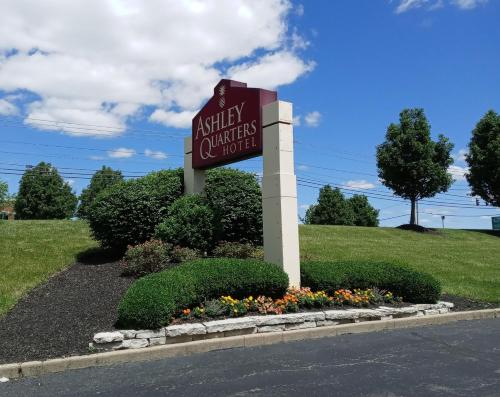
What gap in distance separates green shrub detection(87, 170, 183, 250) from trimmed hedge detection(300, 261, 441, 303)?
3999 mm

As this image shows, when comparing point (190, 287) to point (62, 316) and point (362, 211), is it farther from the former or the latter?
point (362, 211)

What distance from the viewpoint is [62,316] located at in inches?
279

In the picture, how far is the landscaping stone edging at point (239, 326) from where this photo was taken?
591 centimetres

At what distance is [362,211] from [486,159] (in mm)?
29146

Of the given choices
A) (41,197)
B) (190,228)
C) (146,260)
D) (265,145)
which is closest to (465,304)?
(265,145)

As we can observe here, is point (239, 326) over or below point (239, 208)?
below

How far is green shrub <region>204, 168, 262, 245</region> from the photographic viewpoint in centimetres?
1110

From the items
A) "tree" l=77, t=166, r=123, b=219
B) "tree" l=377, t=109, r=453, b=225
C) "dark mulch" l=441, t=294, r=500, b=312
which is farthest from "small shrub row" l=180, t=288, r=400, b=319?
"tree" l=77, t=166, r=123, b=219

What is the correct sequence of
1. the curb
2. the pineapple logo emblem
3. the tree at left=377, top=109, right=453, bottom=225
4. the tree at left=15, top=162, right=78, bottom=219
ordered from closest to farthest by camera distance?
the curb → the pineapple logo emblem → the tree at left=377, top=109, right=453, bottom=225 → the tree at left=15, top=162, right=78, bottom=219

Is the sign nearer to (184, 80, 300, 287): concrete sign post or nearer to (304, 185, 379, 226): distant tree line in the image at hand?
(304, 185, 379, 226): distant tree line

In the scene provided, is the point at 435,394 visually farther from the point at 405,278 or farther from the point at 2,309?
the point at 2,309

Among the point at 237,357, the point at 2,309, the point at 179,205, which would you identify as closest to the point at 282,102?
the point at 179,205

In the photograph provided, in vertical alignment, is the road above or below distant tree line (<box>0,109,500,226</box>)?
below

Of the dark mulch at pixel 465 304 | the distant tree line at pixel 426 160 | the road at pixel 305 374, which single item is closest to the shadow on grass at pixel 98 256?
the road at pixel 305 374
